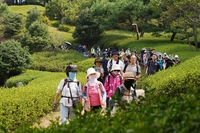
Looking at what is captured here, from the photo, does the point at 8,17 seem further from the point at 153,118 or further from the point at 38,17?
the point at 153,118

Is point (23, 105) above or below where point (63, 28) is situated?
above

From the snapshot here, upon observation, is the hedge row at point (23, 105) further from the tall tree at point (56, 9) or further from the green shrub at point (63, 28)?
the tall tree at point (56, 9)

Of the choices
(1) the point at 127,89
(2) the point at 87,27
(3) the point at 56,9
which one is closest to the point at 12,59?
(2) the point at 87,27

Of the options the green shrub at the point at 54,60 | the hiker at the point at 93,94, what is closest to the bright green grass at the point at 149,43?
the green shrub at the point at 54,60

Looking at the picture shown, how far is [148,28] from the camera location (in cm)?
3044

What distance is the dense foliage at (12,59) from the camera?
1011 inches

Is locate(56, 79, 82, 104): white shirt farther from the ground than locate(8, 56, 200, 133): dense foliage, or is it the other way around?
locate(8, 56, 200, 133): dense foliage

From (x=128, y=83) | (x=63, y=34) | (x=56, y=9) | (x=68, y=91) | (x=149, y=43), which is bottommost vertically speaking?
(x=63, y=34)

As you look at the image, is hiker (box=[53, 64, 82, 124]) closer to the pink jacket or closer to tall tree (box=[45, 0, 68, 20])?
the pink jacket

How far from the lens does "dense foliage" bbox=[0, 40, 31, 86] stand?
84.3ft

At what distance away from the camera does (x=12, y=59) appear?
25.7 meters

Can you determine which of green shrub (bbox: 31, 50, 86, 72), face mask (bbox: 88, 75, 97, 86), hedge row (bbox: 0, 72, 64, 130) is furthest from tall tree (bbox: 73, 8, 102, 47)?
face mask (bbox: 88, 75, 97, 86)

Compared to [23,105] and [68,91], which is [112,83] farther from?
[23,105]

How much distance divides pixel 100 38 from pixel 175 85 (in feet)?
104
